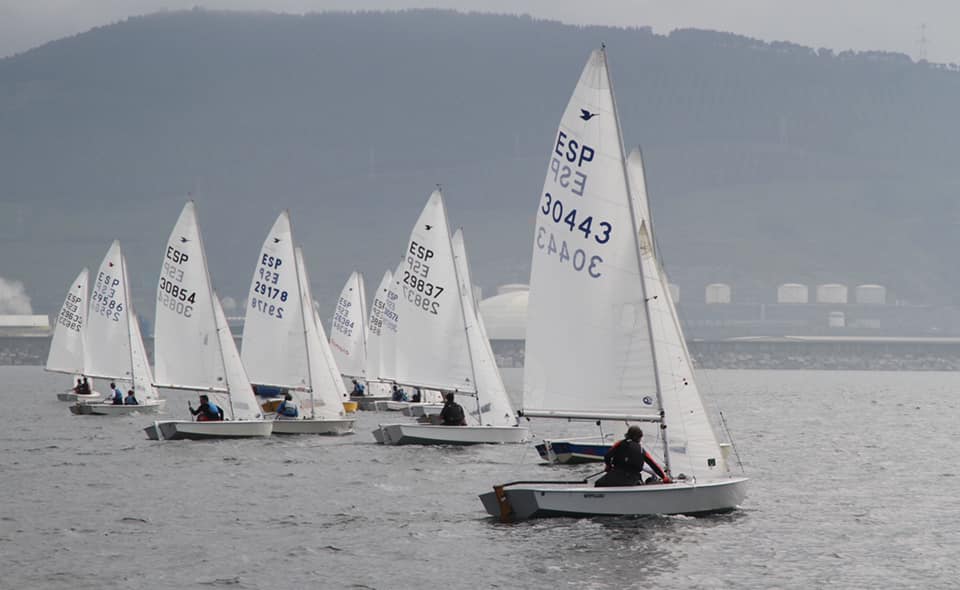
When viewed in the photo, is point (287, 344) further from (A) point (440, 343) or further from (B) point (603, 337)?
(B) point (603, 337)

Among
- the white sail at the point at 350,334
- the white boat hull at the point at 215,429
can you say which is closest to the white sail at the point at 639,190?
the white boat hull at the point at 215,429

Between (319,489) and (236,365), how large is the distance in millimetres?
11959

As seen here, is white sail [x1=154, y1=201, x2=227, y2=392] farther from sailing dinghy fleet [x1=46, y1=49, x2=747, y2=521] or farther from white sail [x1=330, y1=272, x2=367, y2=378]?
white sail [x1=330, y1=272, x2=367, y2=378]

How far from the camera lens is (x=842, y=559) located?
94.7ft

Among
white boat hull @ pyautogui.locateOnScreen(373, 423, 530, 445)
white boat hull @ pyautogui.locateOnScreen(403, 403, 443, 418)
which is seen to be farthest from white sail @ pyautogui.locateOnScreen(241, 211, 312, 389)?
white boat hull @ pyautogui.locateOnScreen(403, 403, 443, 418)

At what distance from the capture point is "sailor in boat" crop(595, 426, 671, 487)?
29.5 metres

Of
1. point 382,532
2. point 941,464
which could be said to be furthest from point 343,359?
point 382,532

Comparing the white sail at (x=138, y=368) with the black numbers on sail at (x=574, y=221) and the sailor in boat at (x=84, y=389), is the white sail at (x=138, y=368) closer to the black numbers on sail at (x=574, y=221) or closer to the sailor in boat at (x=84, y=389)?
the sailor in boat at (x=84, y=389)

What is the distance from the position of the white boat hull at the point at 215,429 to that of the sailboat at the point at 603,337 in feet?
61.2

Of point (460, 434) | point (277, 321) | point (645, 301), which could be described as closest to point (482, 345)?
point (460, 434)

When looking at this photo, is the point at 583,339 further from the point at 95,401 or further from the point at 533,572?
the point at 95,401

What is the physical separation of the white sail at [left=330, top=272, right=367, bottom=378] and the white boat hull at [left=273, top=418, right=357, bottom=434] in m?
35.0

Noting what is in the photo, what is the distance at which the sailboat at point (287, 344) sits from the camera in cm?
5312

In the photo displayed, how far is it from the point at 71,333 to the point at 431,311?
38.9 metres
